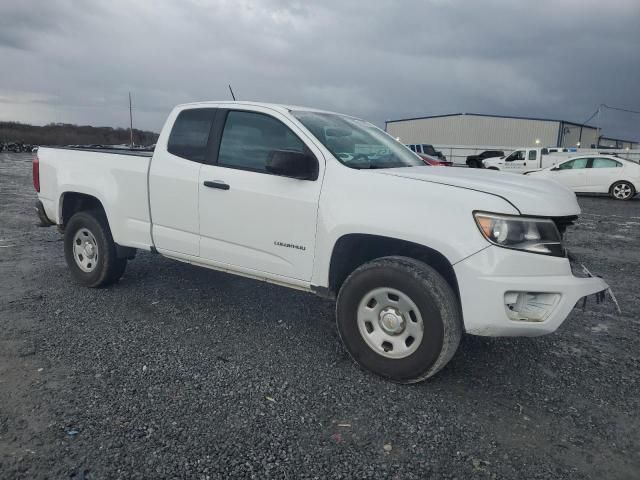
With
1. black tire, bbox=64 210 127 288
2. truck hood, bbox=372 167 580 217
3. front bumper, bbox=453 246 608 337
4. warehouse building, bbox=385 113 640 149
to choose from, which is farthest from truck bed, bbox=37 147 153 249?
warehouse building, bbox=385 113 640 149

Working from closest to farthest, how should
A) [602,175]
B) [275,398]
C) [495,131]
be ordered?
1. [275,398]
2. [602,175]
3. [495,131]

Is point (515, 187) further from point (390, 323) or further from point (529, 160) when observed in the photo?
point (529, 160)

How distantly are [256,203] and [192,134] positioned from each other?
109 centimetres

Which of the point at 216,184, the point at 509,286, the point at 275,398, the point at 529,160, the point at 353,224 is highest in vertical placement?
the point at 529,160

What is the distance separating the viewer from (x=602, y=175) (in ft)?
55.9

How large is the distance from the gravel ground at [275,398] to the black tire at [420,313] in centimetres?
16

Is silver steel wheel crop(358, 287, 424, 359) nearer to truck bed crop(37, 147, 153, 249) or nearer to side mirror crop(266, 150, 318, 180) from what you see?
side mirror crop(266, 150, 318, 180)

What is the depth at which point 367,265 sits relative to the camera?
130 inches

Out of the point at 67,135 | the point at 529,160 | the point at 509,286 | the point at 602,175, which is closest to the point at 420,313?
the point at 509,286

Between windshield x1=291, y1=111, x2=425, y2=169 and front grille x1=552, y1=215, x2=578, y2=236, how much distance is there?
131 centimetres

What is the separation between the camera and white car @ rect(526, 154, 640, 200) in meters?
16.6

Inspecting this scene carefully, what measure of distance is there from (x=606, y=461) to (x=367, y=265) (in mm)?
1700

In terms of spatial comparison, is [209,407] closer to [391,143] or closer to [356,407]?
[356,407]

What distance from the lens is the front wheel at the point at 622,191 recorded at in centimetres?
1662
